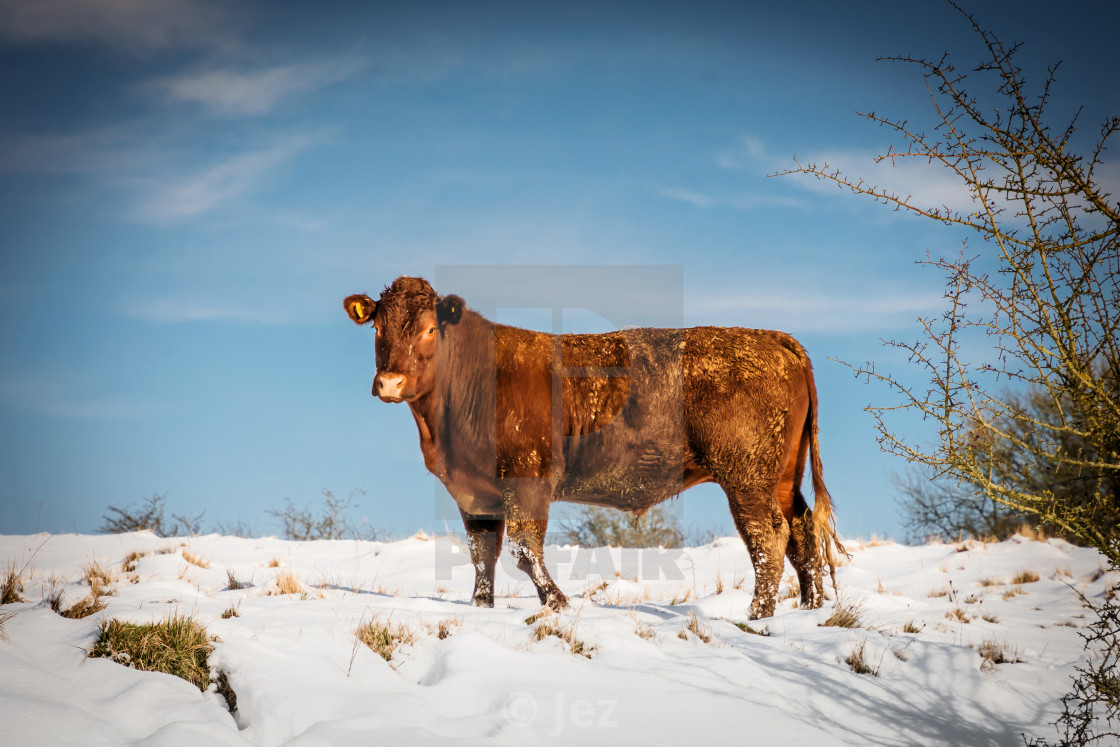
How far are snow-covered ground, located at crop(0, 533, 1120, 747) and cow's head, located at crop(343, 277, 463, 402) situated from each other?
190 cm

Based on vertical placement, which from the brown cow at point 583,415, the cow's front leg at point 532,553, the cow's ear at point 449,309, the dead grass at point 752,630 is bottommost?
the dead grass at point 752,630

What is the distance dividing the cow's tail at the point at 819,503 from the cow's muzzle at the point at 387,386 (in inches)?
165

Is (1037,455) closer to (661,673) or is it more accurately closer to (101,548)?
(661,673)

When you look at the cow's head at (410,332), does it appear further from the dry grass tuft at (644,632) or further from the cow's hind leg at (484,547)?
the dry grass tuft at (644,632)

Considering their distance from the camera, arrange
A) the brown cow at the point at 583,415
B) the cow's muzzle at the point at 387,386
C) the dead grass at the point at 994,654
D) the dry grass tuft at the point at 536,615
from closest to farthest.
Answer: the dry grass tuft at the point at 536,615, the dead grass at the point at 994,654, the cow's muzzle at the point at 387,386, the brown cow at the point at 583,415

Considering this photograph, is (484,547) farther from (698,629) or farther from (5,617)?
(5,617)

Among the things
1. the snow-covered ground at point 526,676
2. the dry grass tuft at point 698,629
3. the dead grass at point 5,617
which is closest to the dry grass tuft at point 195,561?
the snow-covered ground at point 526,676

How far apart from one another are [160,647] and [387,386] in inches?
123

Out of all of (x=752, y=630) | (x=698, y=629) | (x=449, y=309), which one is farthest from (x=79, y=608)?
(x=752, y=630)

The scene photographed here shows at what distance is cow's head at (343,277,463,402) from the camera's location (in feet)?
23.4

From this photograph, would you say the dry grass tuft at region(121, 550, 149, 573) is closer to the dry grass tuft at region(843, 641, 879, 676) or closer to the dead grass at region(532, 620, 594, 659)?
the dead grass at region(532, 620, 594, 659)

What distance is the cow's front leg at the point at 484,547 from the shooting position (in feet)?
23.7

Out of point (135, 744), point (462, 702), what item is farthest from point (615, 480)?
point (135, 744)

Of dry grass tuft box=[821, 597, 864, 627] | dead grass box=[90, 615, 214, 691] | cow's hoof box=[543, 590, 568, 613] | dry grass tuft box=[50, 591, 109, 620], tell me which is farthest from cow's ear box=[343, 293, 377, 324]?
dry grass tuft box=[821, 597, 864, 627]
